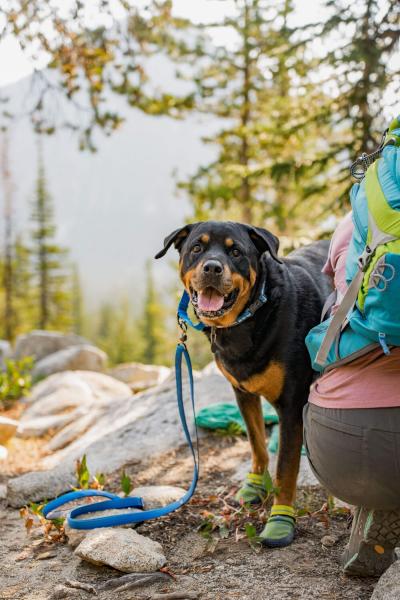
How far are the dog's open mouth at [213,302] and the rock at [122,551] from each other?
1451 mm

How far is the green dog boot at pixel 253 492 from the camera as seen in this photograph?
15.0ft

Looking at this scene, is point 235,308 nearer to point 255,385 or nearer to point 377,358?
point 255,385

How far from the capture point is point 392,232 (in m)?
2.57

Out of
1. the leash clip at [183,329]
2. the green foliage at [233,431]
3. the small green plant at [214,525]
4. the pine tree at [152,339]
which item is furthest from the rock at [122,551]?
the pine tree at [152,339]

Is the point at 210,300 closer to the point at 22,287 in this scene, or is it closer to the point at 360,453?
the point at 360,453

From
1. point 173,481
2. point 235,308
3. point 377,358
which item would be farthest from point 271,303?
point 173,481

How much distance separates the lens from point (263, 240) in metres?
4.05

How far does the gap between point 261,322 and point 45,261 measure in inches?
1358

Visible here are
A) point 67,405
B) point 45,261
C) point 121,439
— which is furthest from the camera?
point 45,261

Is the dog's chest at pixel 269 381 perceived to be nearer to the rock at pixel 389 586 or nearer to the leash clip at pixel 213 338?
the leash clip at pixel 213 338

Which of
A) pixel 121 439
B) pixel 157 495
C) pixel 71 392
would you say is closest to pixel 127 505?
pixel 157 495

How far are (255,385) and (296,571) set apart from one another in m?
1.14

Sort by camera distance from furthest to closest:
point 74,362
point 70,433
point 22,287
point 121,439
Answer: point 22,287 < point 74,362 < point 70,433 < point 121,439

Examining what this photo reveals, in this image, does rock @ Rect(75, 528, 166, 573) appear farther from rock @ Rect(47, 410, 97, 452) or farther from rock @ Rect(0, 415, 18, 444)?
rock @ Rect(0, 415, 18, 444)
